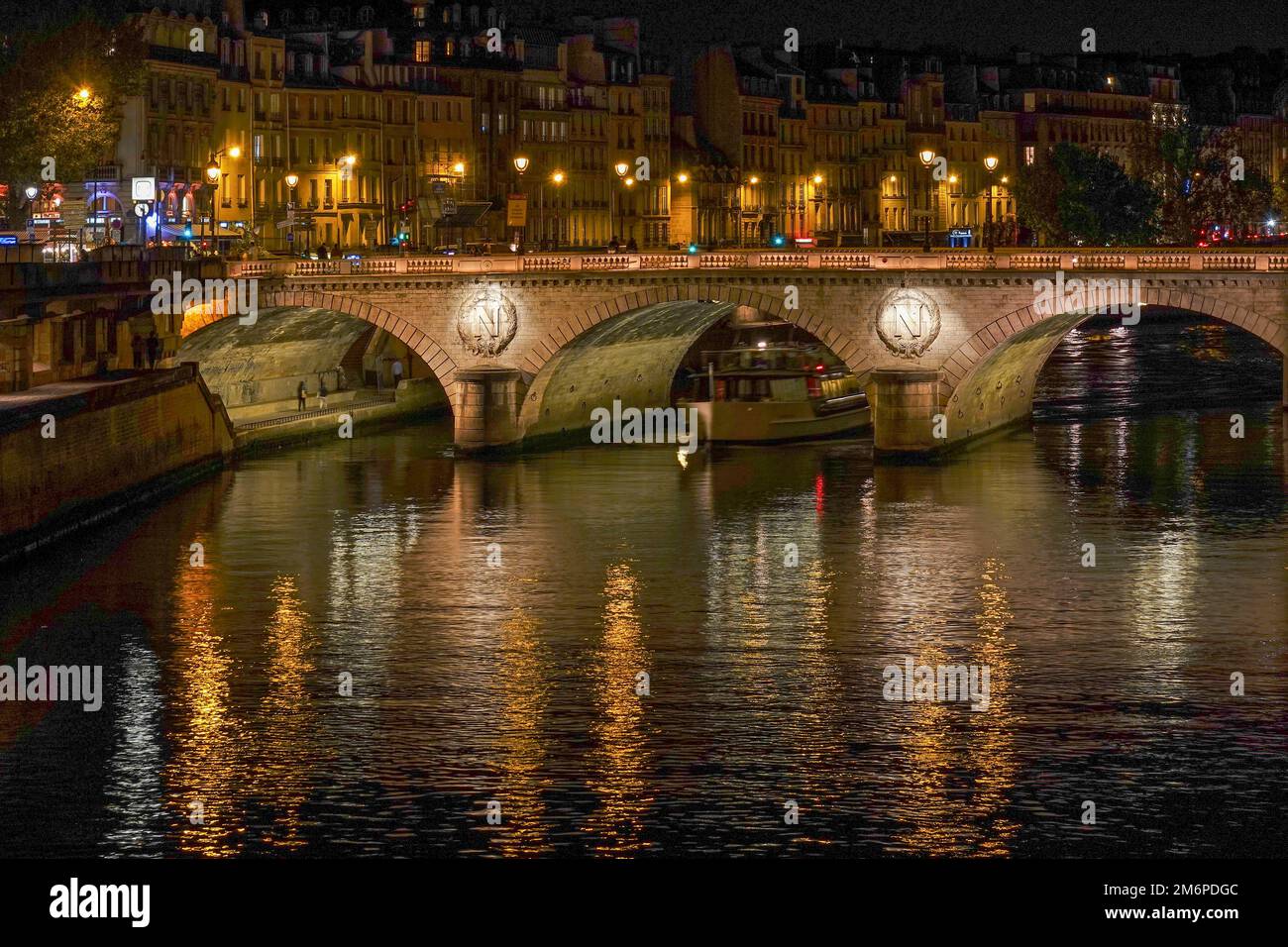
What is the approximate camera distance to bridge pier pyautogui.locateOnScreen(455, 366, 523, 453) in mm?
85125

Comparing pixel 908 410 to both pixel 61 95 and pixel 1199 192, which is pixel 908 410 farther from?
pixel 1199 192

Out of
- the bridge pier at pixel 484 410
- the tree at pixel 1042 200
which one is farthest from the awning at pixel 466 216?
the tree at pixel 1042 200

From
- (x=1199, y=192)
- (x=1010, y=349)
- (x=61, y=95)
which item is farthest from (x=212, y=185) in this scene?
(x=1199, y=192)

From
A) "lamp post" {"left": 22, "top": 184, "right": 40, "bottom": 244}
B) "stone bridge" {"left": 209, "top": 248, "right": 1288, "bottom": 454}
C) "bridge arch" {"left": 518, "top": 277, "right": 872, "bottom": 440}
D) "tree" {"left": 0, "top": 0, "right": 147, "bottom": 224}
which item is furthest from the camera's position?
"lamp post" {"left": 22, "top": 184, "right": 40, "bottom": 244}

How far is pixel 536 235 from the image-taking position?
146 m

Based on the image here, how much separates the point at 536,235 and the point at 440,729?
10278 centimetres

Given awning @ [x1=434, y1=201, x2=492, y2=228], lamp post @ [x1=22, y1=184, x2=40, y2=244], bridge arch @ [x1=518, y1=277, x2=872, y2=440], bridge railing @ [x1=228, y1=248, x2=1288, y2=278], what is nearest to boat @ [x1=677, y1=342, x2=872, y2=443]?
bridge arch @ [x1=518, y1=277, x2=872, y2=440]

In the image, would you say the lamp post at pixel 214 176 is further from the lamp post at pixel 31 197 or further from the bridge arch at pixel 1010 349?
the bridge arch at pixel 1010 349

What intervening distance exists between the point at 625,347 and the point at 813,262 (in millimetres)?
10562

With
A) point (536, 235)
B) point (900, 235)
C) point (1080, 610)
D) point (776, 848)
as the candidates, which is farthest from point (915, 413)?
point (900, 235)

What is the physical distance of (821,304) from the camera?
277 ft

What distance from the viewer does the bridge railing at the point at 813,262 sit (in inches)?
3164

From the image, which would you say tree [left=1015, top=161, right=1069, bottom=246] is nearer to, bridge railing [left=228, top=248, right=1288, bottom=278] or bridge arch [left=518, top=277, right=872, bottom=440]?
bridge arch [left=518, top=277, right=872, bottom=440]

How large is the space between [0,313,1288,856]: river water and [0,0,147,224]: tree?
1698 cm
